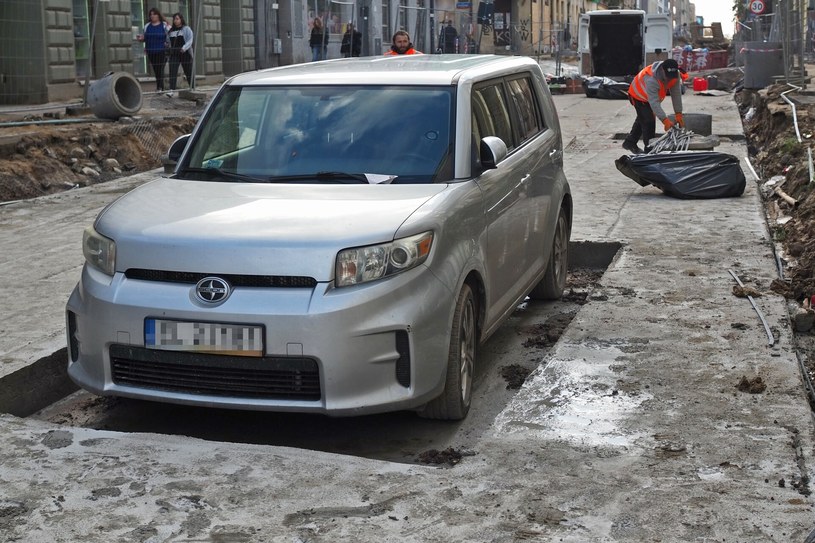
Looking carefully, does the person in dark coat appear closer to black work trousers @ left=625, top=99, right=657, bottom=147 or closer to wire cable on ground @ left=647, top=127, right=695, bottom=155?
black work trousers @ left=625, top=99, right=657, bottom=147

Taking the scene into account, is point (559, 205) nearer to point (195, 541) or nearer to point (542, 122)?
point (542, 122)

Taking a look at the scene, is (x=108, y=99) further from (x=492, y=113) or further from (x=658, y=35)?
(x=658, y=35)

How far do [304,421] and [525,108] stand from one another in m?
2.67

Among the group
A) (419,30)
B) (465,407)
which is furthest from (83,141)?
(419,30)

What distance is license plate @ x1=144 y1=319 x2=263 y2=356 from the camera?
4.64 metres

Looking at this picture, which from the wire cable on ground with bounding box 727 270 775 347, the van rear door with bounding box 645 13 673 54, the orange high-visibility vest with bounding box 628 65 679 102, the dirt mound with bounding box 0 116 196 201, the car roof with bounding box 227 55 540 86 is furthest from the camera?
the van rear door with bounding box 645 13 673 54

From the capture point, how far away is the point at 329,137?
5793 mm

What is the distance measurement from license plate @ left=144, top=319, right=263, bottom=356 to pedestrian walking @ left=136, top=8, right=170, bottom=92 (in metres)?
19.3

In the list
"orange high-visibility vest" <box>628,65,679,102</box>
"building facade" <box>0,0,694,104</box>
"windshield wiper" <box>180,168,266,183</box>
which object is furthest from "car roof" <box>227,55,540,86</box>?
"building facade" <box>0,0,694,104</box>

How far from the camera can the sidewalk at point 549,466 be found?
3.80m

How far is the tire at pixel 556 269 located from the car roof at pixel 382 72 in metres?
1.28

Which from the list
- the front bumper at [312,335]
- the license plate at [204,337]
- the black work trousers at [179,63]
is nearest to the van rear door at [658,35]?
the black work trousers at [179,63]

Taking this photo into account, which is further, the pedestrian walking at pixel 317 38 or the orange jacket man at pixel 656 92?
the pedestrian walking at pixel 317 38

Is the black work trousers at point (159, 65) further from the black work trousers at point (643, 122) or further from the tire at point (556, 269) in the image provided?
the tire at point (556, 269)
